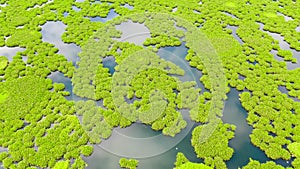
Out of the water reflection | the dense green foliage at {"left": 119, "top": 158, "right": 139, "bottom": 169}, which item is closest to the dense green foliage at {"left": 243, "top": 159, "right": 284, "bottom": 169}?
the water reflection

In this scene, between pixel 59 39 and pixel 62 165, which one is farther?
pixel 59 39

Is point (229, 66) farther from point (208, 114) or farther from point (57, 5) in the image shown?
point (57, 5)

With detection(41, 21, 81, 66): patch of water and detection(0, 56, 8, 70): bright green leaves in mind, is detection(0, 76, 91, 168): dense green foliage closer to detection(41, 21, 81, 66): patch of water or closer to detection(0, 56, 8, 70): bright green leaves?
detection(0, 56, 8, 70): bright green leaves

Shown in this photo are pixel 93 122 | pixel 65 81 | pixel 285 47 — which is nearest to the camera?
pixel 93 122

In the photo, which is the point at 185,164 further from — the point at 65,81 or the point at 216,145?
the point at 65,81

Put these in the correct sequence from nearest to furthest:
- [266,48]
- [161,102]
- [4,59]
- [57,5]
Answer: [161,102] → [4,59] → [266,48] → [57,5]

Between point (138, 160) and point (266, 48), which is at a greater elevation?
point (266, 48)

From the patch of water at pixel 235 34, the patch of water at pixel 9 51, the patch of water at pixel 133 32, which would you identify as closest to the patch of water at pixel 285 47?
the patch of water at pixel 235 34

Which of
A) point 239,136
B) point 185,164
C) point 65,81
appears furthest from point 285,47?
point 65,81

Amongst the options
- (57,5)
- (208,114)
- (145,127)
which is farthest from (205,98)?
(57,5)
